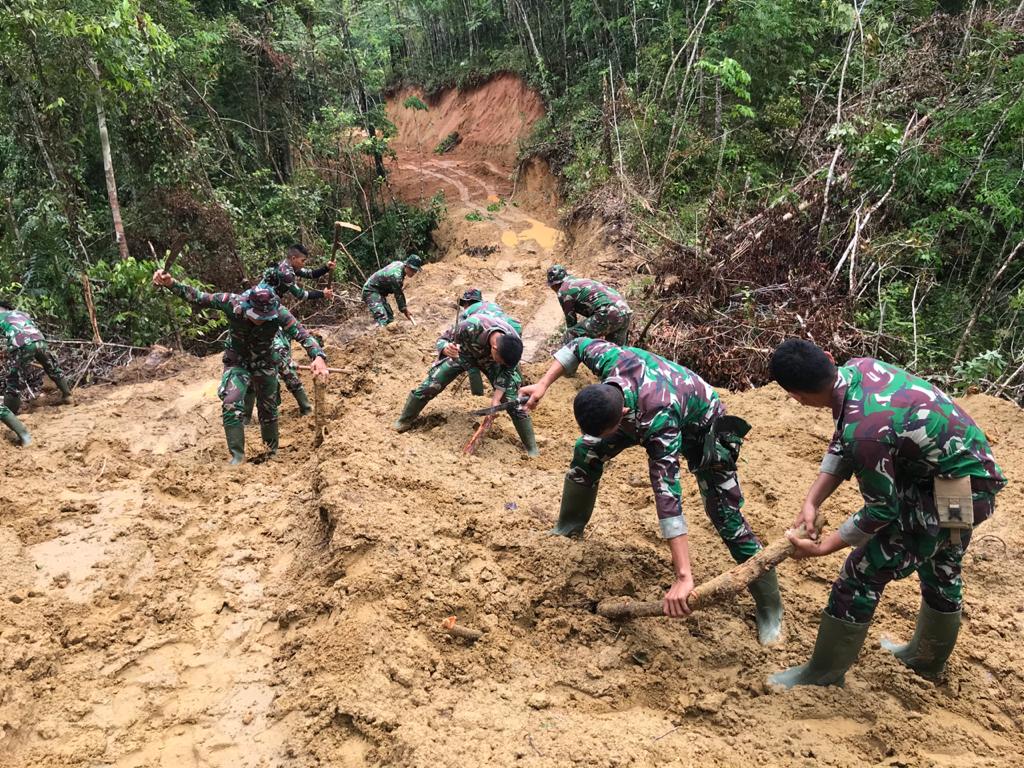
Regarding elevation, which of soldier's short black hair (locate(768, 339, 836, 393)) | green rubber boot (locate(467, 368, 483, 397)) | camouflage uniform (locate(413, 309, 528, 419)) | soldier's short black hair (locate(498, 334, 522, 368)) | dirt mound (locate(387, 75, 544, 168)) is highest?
dirt mound (locate(387, 75, 544, 168))

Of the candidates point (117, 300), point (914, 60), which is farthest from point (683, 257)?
point (117, 300)

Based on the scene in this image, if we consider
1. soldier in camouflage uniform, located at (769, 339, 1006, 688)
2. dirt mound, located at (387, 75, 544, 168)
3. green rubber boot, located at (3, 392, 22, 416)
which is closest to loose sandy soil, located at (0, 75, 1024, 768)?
soldier in camouflage uniform, located at (769, 339, 1006, 688)

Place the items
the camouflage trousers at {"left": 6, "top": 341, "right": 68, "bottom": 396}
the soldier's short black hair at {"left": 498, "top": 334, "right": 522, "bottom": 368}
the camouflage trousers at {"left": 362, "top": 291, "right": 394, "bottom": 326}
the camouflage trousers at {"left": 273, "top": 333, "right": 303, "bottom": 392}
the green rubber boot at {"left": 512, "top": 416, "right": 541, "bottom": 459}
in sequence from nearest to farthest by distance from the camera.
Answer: the soldier's short black hair at {"left": 498, "top": 334, "right": 522, "bottom": 368} → the green rubber boot at {"left": 512, "top": 416, "right": 541, "bottom": 459} → the camouflage trousers at {"left": 273, "top": 333, "right": 303, "bottom": 392} → the camouflage trousers at {"left": 6, "top": 341, "right": 68, "bottom": 396} → the camouflage trousers at {"left": 362, "top": 291, "right": 394, "bottom": 326}

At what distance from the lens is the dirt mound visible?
21.5m

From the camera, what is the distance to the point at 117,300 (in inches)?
357

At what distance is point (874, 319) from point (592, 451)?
192 inches

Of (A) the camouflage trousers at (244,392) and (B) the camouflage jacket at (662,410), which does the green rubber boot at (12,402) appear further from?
(B) the camouflage jacket at (662,410)

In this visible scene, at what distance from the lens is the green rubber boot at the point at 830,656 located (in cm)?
279

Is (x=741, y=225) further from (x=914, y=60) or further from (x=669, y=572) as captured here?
(x=669, y=572)

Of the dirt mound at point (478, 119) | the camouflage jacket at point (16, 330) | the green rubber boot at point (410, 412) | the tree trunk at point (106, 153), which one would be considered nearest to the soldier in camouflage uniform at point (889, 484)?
the green rubber boot at point (410, 412)

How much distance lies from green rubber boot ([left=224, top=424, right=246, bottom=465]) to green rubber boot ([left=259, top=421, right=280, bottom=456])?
0.72 feet

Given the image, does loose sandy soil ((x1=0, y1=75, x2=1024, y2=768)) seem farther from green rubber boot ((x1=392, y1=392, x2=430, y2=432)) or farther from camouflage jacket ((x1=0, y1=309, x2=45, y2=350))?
camouflage jacket ((x1=0, y1=309, x2=45, y2=350))

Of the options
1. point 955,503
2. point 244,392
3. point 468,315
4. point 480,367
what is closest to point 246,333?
point 244,392

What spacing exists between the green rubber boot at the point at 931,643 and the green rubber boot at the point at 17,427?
738 cm
